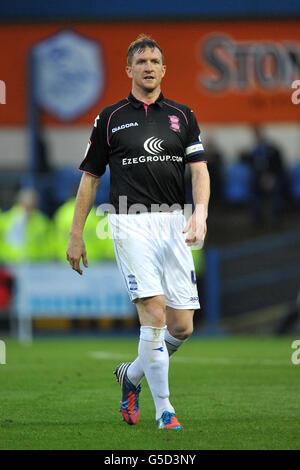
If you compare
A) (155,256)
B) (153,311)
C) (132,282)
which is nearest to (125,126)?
(155,256)

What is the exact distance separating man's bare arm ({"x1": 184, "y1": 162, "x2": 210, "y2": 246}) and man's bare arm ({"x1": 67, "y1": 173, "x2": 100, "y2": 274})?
2.22 feet

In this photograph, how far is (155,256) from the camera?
6.53 metres

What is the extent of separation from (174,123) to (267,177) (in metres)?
12.6

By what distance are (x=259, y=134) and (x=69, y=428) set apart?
13.2m

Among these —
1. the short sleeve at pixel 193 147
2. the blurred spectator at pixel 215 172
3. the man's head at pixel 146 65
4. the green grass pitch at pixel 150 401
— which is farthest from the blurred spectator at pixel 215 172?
the man's head at pixel 146 65

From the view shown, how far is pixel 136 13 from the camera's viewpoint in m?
18.3

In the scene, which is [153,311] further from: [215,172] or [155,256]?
[215,172]

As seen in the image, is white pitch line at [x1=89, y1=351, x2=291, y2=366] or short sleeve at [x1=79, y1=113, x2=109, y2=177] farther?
white pitch line at [x1=89, y1=351, x2=291, y2=366]

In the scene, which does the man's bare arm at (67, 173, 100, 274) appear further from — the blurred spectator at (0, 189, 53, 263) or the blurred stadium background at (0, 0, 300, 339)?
the blurred stadium background at (0, 0, 300, 339)

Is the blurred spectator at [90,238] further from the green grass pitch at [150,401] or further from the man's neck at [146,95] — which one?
the man's neck at [146,95]

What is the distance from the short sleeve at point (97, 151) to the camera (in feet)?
22.0

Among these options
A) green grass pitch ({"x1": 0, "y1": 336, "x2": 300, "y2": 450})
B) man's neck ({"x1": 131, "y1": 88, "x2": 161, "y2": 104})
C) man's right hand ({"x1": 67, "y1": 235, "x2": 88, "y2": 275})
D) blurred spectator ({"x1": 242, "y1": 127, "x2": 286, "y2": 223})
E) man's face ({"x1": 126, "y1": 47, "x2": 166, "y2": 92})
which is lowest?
green grass pitch ({"x1": 0, "y1": 336, "x2": 300, "y2": 450})

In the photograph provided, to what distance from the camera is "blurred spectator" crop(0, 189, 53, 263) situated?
1571 centimetres

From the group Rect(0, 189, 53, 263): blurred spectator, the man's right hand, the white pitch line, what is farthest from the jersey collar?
Rect(0, 189, 53, 263): blurred spectator
